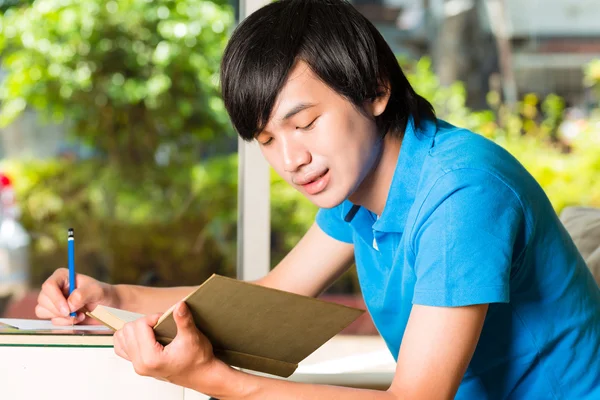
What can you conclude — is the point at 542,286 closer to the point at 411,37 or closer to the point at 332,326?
the point at 332,326

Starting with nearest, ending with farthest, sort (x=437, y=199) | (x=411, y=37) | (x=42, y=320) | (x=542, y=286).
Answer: (x=437, y=199)
(x=542, y=286)
(x=42, y=320)
(x=411, y=37)

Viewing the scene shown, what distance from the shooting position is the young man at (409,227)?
37.8 inches

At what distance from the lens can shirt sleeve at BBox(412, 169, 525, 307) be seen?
952 millimetres

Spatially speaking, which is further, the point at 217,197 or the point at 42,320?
the point at 217,197

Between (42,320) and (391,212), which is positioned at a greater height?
(391,212)

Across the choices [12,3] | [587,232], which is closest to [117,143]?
[12,3]

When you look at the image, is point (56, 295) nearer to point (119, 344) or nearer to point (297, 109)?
point (119, 344)

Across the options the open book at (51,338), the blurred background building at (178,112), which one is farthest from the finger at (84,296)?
the blurred background building at (178,112)

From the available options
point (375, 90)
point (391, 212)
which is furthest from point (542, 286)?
point (375, 90)

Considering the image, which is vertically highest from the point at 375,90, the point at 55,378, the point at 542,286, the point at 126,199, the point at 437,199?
the point at 375,90

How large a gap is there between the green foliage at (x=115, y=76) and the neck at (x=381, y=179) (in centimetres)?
199

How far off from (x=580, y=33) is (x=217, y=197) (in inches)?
63.9

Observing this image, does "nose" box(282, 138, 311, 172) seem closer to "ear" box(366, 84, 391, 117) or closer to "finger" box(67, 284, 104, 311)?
"ear" box(366, 84, 391, 117)

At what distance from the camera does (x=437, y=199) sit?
99cm
